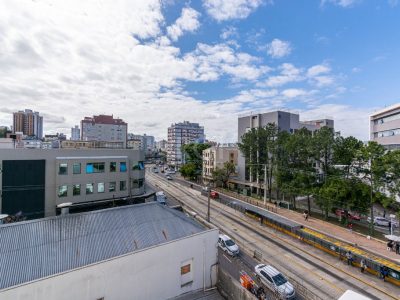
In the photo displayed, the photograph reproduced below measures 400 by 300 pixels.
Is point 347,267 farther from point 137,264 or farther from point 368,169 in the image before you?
point 137,264

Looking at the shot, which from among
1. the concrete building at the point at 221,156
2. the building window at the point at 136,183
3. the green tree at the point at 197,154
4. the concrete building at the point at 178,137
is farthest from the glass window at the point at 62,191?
the concrete building at the point at 178,137

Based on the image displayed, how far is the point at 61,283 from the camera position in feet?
33.1

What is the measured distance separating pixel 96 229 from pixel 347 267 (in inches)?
822

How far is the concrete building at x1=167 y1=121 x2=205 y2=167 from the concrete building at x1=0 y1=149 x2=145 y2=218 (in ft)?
250

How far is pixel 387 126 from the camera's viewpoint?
42.4 meters

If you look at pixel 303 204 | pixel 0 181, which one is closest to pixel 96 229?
pixel 0 181

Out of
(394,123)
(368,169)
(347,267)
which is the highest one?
(394,123)

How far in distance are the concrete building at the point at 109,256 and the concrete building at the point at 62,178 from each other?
60.4 ft

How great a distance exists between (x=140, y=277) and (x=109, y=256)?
2.04 meters

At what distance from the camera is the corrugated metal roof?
34.1ft

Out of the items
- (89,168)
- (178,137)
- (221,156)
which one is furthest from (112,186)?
(178,137)

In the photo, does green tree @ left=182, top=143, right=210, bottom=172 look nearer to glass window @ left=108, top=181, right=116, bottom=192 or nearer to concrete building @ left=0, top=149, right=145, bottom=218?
concrete building @ left=0, top=149, right=145, bottom=218

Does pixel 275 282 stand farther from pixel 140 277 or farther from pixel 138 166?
pixel 138 166

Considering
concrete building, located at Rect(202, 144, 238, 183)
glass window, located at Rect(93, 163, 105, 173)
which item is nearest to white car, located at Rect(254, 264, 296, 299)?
glass window, located at Rect(93, 163, 105, 173)
